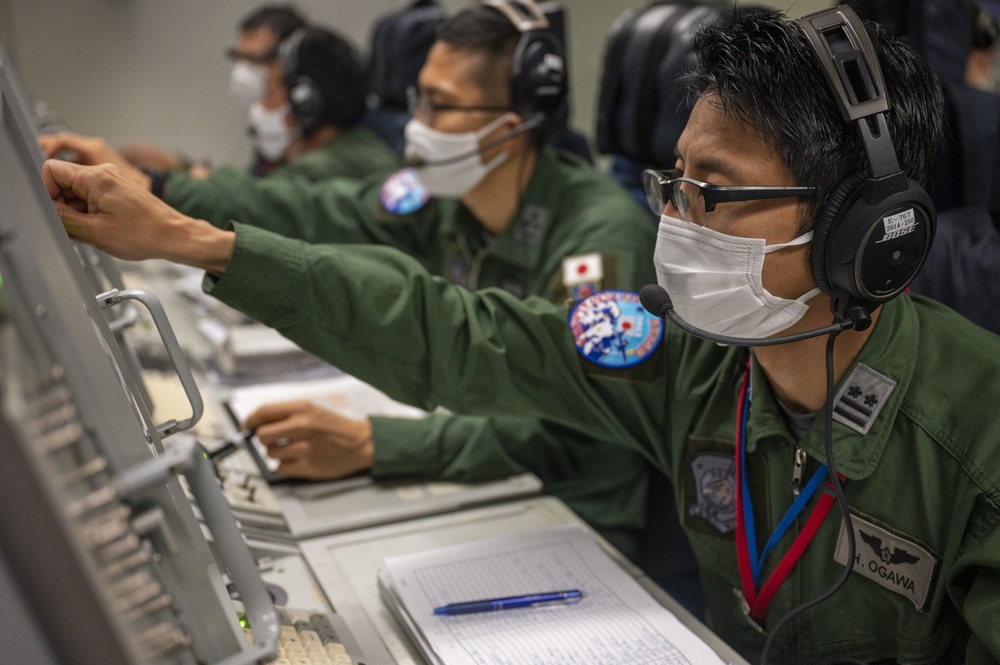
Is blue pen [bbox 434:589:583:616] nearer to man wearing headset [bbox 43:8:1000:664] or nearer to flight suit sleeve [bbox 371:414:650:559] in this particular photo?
man wearing headset [bbox 43:8:1000:664]

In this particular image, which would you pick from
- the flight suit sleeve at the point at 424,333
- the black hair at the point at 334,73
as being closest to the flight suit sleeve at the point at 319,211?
the black hair at the point at 334,73

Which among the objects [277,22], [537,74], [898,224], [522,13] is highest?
[277,22]

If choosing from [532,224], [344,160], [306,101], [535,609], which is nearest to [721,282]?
[535,609]

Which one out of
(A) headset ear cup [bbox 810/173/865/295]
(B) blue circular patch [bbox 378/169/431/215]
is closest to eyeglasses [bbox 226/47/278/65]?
(B) blue circular patch [bbox 378/169/431/215]

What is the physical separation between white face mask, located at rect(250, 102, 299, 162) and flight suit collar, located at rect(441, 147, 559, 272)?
147 cm

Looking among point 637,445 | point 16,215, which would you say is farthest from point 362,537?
point 16,215

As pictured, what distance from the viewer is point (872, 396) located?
0.96 meters

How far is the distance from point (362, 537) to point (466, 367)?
1.06 ft

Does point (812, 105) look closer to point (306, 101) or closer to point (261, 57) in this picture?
point (306, 101)

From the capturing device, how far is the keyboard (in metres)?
0.92

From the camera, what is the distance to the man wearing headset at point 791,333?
881 millimetres

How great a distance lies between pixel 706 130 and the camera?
958mm

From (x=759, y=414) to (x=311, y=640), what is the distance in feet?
1.90

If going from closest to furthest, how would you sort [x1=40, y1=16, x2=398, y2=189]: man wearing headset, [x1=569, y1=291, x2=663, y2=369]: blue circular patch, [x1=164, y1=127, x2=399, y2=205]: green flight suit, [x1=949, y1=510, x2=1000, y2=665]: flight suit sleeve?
[x1=949, y1=510, x2=1000, y2=665]: flight suit sleeve → [x1=569, y1=291, x2=663, y2=369]: blue circular patch → [x1=164, y1=127, x2=399, y2=205]: green flight suit → [x1=40, y1=16, x2=398, y2=189]: man wearing headset
